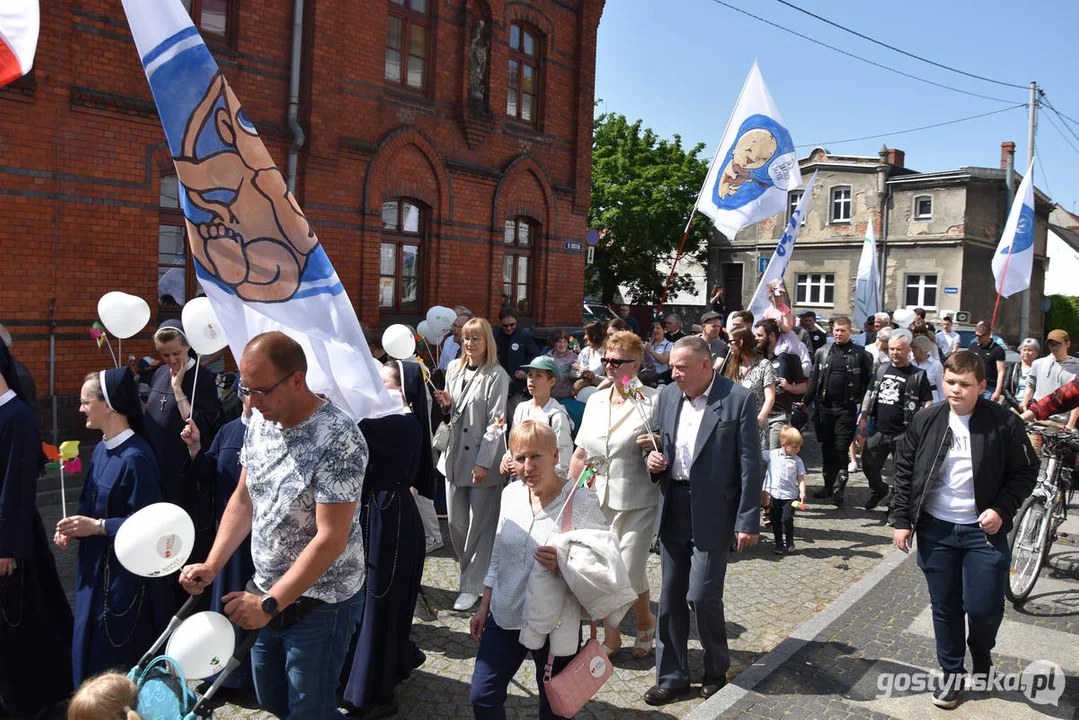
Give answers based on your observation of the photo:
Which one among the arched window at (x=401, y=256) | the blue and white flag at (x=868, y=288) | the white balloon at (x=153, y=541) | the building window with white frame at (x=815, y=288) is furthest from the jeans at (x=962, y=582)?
the building window with white frame at (x=815, y=288)

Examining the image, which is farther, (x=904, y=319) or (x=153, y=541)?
(x=904, y=319)

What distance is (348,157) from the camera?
12.6 meters

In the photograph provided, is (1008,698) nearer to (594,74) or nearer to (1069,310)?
(594,74)

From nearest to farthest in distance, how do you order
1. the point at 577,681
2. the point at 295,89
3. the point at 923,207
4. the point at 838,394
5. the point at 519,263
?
the point at 577,681 < the point at 838,394 < the point at 295,89 < the point at 519,263 < the point at 923,207

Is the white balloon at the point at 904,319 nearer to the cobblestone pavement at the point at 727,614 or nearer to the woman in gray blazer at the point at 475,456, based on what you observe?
the cobblestone pavement at the point at 727,614

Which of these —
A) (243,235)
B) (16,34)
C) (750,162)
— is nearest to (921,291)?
(750,162)

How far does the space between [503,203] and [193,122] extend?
39.5 ft

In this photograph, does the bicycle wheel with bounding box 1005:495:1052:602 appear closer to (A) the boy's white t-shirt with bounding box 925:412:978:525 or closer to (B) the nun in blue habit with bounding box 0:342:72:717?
(A) the boy's white t-shirt with bounding box 925:412:978:525

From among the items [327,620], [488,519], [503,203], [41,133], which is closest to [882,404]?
[488,519]

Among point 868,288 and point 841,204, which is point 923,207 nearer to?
point 841,204

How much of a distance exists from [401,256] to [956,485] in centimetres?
1098

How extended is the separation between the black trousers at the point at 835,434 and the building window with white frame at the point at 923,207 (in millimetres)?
30003

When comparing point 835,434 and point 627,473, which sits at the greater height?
point 627,473

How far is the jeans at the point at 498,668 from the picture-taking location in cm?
323
